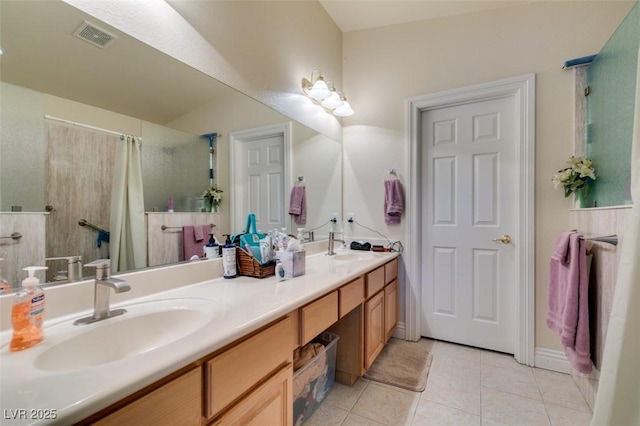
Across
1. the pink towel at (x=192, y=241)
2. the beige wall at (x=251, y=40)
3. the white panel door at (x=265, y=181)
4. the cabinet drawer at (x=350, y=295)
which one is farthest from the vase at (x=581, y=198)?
the pink towel at (x=192, y=241)

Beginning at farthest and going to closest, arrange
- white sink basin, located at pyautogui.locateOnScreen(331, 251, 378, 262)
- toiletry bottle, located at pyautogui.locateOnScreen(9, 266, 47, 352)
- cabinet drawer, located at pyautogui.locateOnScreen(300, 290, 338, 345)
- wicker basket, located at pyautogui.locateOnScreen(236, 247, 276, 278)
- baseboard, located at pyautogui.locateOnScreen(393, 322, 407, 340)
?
baseboard, located at pyautogui.locateOnScreen(393, 322, 407, 340) < white sink basin, located at pyautogui.locateOnScreen(331, 251, 378, 262) < wicker basket, located at pyautogui.locateOnScreen(236, 247, 276, 278) < cabinet drawer, located at pyautogui.locateOnScreen(300, 290, 338, 345) < toiletry bottle, located at pyautogui.locateOnScreen(9, 266, 47, 352)

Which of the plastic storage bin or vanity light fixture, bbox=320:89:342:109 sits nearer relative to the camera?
the plastic storage bin

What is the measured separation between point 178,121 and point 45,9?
0.51 m

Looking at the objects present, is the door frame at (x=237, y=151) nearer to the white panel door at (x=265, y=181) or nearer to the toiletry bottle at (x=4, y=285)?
the white panel door at (x=265, y=181)

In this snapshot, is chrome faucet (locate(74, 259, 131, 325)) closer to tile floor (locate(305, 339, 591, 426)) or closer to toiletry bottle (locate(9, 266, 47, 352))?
toiletry bottle (locate(9, 266, 47, 352))

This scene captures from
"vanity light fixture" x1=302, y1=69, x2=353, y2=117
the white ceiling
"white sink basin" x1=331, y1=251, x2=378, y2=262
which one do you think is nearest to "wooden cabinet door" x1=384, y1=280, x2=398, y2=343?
"white sink basin" x1=331, y1=251, x2=378, y2=262

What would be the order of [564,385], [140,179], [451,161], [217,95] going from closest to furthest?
[140,179] < [217,95] < [564,385] < [451,161]

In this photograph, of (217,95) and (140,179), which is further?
(217,95)

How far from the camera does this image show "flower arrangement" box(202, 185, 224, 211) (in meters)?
1.43

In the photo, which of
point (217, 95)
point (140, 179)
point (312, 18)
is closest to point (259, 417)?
point (140, 179)

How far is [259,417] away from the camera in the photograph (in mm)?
906

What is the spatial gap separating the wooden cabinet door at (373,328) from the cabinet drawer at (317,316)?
48 centimetres

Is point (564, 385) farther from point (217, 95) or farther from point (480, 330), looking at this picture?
point (217, 95)

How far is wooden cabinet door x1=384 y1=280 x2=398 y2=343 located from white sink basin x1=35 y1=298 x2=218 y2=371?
4.89 feet
